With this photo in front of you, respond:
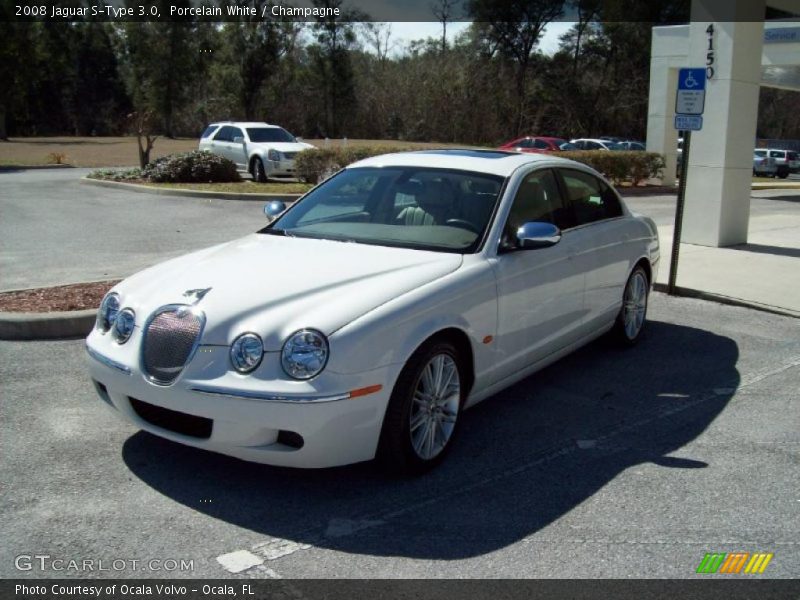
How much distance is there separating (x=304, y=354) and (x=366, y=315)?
38 centimetres

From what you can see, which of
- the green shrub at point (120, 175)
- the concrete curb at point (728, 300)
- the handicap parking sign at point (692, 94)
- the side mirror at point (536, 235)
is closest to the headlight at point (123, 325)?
the side mirror at point (536, 235)

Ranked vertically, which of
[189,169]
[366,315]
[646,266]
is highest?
[189,169]

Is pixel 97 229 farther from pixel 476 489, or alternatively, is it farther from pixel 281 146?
pixel 476 489

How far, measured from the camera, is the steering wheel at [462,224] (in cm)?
530

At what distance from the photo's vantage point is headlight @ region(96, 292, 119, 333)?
4.75 meters

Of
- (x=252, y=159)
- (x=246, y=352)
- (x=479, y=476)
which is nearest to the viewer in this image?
(x=246, y=352)

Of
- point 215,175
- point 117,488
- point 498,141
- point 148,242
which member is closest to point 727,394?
point 117,488

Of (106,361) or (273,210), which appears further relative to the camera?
(273,210)

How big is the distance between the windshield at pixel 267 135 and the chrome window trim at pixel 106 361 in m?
18.9

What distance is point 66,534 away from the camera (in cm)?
388

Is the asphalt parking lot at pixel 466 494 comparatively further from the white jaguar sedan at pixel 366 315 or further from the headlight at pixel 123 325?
the headlight at pixel 123 325

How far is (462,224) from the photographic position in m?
5.36

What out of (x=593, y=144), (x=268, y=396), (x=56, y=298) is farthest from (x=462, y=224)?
(x=593, y=144)

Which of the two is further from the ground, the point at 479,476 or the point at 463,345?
the point at 463,345
